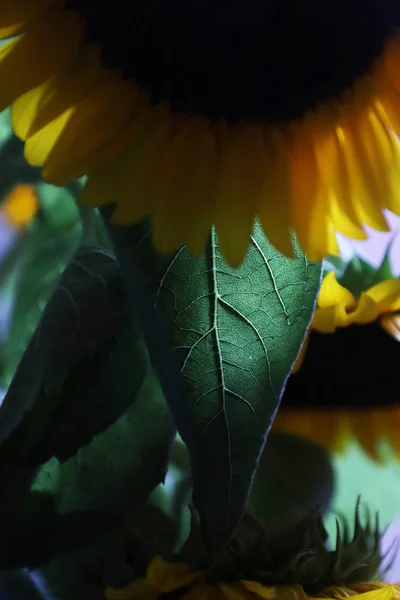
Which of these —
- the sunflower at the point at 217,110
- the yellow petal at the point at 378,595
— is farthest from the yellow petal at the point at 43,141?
the yellow petal at the point at 378,595

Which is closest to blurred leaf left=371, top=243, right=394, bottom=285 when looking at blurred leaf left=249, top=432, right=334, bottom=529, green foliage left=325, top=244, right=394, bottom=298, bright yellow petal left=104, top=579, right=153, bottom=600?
green foliage left=325, top=244, right=394, bottom=298

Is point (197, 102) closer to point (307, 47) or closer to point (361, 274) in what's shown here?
point (307, 47)

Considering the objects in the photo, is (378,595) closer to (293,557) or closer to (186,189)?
(293,557)

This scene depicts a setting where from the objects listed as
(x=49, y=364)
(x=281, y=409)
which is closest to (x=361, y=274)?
(x=281, y=409)

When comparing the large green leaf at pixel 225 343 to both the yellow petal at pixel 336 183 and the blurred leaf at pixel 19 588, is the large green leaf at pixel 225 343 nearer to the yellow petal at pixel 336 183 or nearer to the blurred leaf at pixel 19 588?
the yellow petal at pixel 336 183

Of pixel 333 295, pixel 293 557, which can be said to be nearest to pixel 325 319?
pixel 333 295

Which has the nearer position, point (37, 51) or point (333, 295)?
point (37, 51)

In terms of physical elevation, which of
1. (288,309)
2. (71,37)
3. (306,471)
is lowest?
(306,471)
